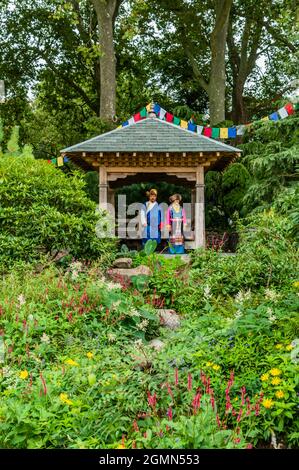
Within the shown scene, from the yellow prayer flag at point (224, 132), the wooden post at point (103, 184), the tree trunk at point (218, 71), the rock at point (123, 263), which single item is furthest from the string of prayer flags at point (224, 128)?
the rock at point (123, 263)

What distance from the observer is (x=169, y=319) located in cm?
668

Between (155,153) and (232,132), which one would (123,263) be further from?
(232,132)

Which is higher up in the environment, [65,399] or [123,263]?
[123,263]

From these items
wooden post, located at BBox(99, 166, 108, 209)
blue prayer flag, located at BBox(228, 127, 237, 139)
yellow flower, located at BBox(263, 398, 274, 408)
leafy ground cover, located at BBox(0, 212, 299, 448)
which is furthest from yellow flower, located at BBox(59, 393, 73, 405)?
blue prayer flag, located at BBox(228, 127, 237, 139)

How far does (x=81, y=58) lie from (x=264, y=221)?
65.0ft

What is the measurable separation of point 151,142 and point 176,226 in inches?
71.3

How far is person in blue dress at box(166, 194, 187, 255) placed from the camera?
490 inches

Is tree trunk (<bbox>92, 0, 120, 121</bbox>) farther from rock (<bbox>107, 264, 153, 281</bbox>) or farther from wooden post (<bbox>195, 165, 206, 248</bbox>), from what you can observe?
rock (<bbox>107, 264, 153, 281</bbox>)

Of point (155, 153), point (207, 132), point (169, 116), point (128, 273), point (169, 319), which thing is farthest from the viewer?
point (169, 116)

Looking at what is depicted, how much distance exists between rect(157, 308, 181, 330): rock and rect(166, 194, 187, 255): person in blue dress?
5.45 meters

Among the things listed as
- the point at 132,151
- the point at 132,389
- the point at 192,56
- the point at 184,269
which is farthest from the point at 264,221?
the point at 192,56

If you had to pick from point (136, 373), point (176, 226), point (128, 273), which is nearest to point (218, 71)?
point (176, 226)

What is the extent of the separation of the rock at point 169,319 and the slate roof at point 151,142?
5.77 metres
